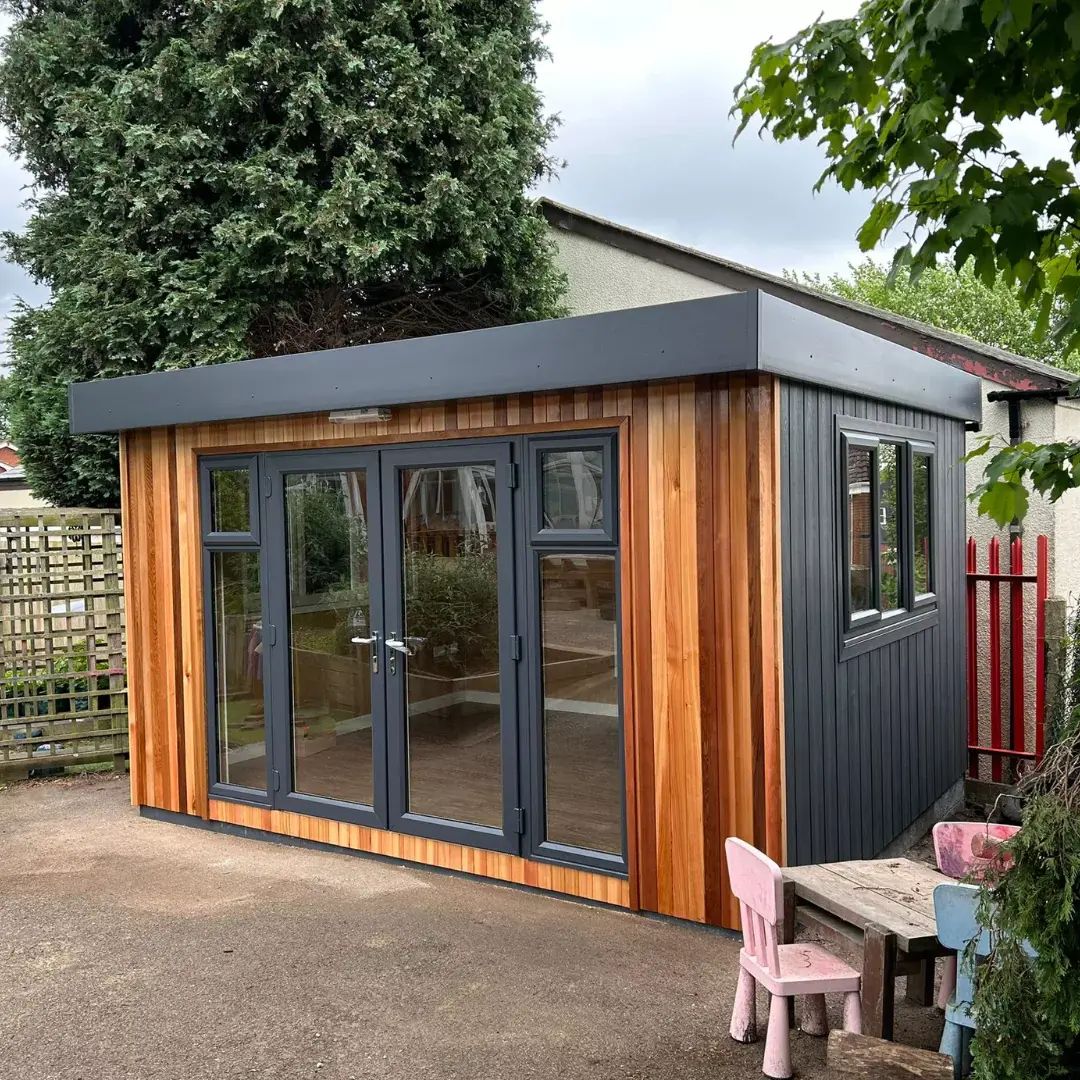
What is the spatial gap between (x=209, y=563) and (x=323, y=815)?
5.28 ft

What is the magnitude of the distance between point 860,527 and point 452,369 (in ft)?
7.05

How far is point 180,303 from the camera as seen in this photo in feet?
34.6

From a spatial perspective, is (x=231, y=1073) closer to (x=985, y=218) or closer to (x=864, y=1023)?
(x=864, y=1023)

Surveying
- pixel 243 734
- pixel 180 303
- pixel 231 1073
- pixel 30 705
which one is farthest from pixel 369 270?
pixel 231 1073

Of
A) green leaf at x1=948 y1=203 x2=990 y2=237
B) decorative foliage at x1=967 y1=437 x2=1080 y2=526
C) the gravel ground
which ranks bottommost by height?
the gravel ground

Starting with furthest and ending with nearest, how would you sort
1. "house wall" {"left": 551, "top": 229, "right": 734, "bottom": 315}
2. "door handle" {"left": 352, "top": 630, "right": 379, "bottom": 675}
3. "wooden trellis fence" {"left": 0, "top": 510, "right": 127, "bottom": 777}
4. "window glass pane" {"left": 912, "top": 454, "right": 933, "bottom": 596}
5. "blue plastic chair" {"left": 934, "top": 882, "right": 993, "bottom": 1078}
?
"house wall" {"left": 551, "top": 229, "right": 734, "bottom": 315} → "wooden trellis fence" {"left": 0, "top": 510, "right": 127, "bottom": 777} → "window glass pane" {"left": 912, "top": 454, "right": 933, "bottom": 596} → "door handle" {"left": 352, "top": 630, "right": 379, "bottom": 675} → "blue plastic chair" {"left": 934, "top": 882, "right": 993, "bottom": 1078}

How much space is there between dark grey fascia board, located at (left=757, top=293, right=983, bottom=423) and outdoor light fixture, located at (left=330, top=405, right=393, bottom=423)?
6.61ft

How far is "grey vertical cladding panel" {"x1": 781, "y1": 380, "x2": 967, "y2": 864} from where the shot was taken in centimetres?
443

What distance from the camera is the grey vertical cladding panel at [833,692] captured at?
14.5ft

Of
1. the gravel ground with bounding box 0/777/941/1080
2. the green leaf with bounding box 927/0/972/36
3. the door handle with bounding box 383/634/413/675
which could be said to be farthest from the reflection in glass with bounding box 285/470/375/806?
the green leaf with bounding box 927/0/972/36

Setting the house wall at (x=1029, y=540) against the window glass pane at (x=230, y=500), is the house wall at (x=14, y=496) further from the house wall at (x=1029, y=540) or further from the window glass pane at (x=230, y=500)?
the house wall at (x=1029, y=540)

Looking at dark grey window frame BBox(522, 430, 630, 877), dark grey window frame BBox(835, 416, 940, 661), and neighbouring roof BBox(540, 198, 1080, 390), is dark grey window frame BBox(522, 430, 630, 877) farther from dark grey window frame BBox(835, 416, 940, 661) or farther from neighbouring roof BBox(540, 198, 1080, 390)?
Answer: neighbouring roof BBox(540, 198, 1080, 390)

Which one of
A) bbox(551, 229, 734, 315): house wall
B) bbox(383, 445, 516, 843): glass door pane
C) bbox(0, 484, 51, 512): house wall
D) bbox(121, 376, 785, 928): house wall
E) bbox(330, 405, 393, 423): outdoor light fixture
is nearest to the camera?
bbox(121, 376, 785, 928): house wall

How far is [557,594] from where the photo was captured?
4.87m
